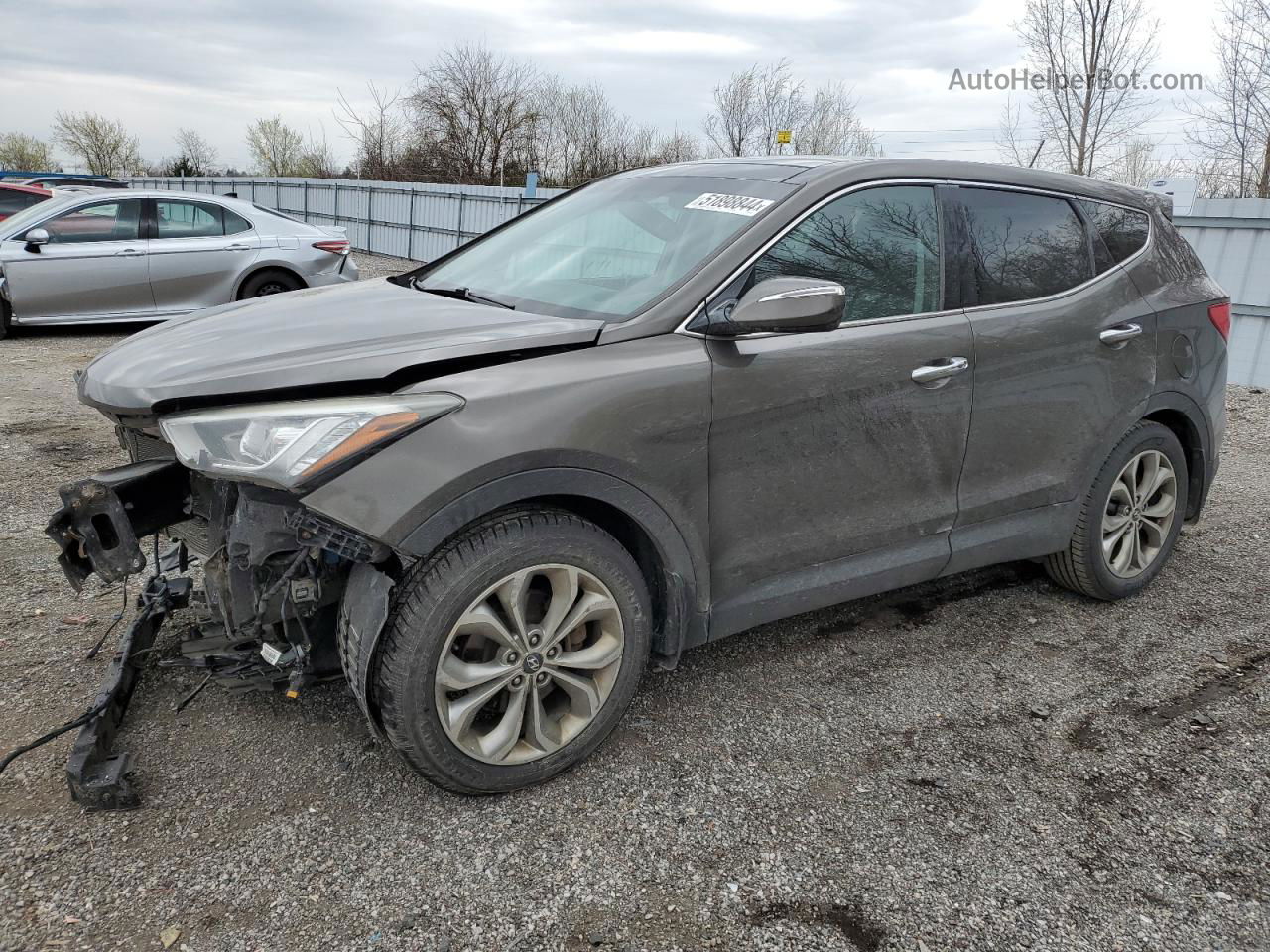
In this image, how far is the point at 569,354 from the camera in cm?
264

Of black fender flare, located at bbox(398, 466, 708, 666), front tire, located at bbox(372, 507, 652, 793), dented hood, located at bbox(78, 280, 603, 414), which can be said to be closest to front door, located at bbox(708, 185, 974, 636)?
black fender flare, located at bbox(398, 466, 708, 666)

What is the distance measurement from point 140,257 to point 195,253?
526 mm

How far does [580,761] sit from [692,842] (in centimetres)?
44

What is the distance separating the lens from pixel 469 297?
10.5ft

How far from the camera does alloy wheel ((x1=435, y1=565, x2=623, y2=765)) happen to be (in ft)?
8.24

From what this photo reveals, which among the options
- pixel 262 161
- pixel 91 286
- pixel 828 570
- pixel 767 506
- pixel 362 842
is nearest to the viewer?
pixel 362 842

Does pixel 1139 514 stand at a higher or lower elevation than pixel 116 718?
higher

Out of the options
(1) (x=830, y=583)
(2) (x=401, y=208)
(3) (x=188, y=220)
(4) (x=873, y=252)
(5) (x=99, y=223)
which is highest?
(2) (x=401, y=208)

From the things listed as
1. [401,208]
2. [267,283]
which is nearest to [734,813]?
[267,283]

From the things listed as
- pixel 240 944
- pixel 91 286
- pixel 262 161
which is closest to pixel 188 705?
pixel 240 944

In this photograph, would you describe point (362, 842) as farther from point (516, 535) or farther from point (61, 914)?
point (516, 535)

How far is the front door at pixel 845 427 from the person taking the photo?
2.86m

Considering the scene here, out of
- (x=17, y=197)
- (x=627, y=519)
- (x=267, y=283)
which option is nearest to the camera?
(x=627, y=519)

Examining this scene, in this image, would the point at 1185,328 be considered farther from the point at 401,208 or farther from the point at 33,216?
the point at 401,208
